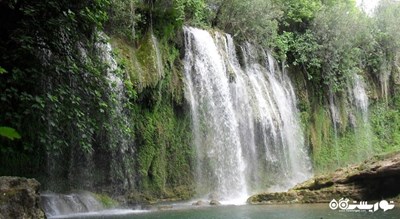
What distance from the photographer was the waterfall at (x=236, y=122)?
52.9 feet

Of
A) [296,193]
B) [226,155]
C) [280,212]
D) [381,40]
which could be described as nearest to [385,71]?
[381,40]

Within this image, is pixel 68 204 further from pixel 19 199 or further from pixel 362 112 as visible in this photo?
pixel 362 112

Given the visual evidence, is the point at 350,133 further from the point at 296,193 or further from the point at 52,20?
the point at 52,20

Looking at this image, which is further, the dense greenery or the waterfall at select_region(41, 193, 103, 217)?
the waterfall at select_region(41, 193, 103, 217)

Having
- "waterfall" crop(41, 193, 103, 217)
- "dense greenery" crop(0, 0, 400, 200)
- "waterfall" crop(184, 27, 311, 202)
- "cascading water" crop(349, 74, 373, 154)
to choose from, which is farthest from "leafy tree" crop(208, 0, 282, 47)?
"waterfall" crop(41, 193, 103, 217)

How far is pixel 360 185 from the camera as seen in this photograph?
11.7 m

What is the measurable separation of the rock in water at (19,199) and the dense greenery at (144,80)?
1151 mm

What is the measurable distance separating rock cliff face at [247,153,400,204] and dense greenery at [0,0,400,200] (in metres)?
4.83

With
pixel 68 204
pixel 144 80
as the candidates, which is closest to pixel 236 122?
pixel 144 80

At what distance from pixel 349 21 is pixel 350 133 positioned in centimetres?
616

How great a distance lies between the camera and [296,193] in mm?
12344

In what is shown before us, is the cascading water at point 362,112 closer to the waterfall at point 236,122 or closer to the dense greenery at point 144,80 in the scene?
the dense greenery at point 144,80

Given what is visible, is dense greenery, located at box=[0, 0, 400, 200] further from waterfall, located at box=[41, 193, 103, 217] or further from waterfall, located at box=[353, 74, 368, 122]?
waterfall, located at box=[41, 193, 103, 217]

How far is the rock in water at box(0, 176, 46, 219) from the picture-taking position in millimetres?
5605
